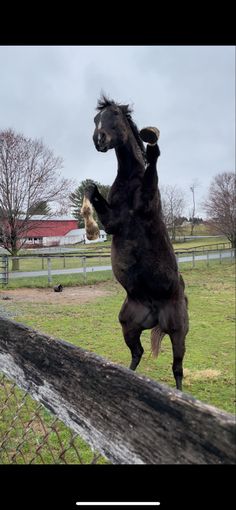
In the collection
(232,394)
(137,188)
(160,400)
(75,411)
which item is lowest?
(232,394)

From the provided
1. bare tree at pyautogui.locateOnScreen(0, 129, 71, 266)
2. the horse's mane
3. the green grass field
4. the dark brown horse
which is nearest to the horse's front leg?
the dark brown horse

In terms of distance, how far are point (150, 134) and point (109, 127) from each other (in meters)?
0.18

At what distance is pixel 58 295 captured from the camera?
567 inches

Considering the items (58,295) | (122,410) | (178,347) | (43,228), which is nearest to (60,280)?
(58,295)

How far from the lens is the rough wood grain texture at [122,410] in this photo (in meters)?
0.87

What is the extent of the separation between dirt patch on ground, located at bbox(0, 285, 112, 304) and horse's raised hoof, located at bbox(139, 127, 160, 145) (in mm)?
11552

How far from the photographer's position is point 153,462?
1007mm

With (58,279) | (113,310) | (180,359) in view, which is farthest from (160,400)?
(58,279)

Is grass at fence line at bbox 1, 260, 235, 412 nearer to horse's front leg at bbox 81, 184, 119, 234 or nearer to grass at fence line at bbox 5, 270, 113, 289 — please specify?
grass at fence line at bbox 5, 270, 113, 289

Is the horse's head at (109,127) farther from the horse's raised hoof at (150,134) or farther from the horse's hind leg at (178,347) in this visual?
the horse's hind leg at (178,347)

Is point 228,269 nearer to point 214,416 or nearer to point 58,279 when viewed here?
point 58,279

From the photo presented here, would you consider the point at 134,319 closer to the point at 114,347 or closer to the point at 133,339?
the point at 133,339

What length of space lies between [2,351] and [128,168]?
3.76ft

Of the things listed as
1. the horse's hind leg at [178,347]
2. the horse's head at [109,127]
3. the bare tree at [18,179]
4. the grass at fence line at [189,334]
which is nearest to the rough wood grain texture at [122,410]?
the horse's hind leg at [178,347]
